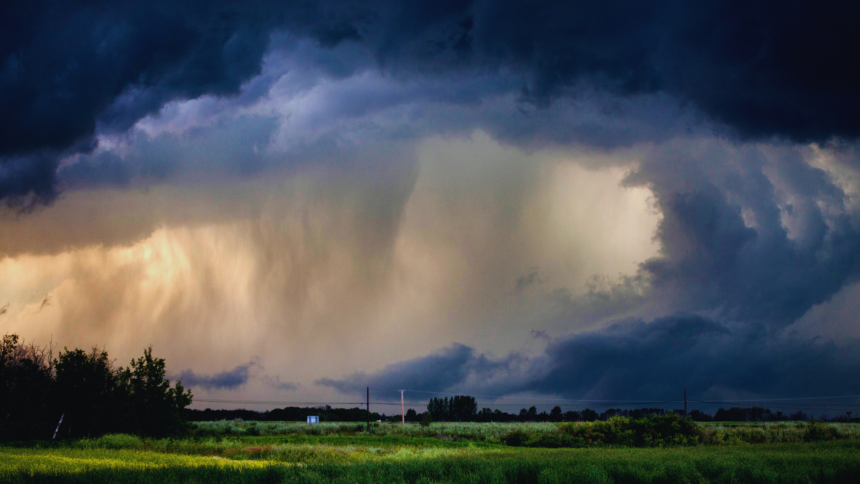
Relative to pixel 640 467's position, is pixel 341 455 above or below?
below

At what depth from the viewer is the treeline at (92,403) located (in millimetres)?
49469

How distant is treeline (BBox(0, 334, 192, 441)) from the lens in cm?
4947

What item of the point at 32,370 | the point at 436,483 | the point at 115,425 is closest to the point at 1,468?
the point at 436,483

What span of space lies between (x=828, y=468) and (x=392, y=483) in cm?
1473

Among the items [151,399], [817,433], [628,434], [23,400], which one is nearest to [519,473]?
[628,434]

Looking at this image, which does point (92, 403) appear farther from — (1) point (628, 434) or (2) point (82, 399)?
(1) point (628, 434)

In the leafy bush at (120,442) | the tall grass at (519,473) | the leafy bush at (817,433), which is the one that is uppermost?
the tall grass at (519,473)

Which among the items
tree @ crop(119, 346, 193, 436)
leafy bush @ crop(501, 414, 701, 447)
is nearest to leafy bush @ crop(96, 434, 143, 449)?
tree @ crop(119, 346, 193, 436)

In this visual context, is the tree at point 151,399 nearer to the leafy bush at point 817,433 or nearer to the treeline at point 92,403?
the treeline at point 92,403

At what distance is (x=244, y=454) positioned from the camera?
37125 millimetres

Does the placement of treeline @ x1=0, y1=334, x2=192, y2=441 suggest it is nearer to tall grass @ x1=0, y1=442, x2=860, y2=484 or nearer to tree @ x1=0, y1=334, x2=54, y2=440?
tree @ x1=0, y1=334, x2=54, y2=440

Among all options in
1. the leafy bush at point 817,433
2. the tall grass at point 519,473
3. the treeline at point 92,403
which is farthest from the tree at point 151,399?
the leafy bush at point 817,433

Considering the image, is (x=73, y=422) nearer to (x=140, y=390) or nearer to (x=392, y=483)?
(x=140, y=390)

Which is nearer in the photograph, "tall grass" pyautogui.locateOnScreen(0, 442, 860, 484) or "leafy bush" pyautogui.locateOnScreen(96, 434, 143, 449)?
"tall grass" pyautogui.locateOnScreen(0, 442, 860, 484)
